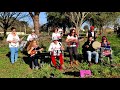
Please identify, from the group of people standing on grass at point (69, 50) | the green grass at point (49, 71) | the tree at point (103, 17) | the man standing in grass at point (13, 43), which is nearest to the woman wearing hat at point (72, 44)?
the group of people standing on grass at point (69, 50)

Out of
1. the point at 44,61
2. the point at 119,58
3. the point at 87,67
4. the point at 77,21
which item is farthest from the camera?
the point at 77,21

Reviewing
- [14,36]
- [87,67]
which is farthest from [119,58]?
[14,36]

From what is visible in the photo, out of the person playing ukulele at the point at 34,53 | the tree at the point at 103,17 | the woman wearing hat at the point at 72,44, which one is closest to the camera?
the person playing ukulele at the point at 34,53

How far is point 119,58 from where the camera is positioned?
11758 mm

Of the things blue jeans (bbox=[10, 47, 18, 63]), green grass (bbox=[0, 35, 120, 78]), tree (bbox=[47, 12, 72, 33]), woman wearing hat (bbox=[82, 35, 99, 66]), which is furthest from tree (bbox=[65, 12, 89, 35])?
green grass (bbox=[0, 35, 120, 78])

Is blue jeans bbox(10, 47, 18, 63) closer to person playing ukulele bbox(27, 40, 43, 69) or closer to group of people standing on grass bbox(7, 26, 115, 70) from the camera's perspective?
group of people standing on grass bbox(7, 26, 115, 70)

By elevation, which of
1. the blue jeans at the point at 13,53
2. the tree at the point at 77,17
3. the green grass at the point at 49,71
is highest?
the tree at the point at 77,17

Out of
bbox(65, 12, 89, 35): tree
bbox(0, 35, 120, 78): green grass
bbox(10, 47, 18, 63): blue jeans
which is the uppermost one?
bbox(65, 12, 89, 35): tree

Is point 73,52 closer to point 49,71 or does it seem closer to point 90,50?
point 90,50

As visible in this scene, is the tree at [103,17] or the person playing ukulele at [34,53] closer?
the person playing ukulele at [34,53]

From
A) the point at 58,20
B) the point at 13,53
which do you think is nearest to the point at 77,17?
the point at 58,20

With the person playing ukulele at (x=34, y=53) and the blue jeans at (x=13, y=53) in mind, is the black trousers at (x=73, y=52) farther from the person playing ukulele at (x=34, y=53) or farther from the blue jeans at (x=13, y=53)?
the blue jeans at (x=13, y=53)
